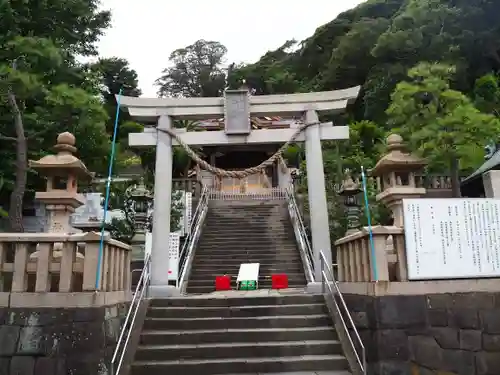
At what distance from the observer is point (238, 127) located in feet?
27.8

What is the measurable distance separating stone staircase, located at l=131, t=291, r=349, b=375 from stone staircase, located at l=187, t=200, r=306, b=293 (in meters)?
3.33

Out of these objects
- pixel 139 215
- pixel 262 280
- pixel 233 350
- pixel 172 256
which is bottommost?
pixel 233 350

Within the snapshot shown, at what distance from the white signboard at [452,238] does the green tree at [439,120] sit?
166 inches

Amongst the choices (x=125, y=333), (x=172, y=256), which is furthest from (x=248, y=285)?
(x=125, y=333)

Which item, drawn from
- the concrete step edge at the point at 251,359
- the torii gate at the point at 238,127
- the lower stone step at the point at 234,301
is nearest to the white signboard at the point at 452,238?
the concrete step edge at the point at 251,359

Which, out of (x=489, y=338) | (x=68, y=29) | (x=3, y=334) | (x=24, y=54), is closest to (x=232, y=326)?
(x=3, y=334)

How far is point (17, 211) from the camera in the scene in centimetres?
1086

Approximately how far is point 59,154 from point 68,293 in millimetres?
3239

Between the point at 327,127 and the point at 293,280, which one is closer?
the point at 327,127

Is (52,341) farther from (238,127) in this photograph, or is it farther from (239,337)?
(238,127)

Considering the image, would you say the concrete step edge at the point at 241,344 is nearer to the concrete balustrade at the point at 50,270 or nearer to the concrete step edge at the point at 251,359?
the concrete step edge at the point at 251,359

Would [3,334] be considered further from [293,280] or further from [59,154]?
[293,280]

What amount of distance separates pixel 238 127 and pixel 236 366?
469 cm

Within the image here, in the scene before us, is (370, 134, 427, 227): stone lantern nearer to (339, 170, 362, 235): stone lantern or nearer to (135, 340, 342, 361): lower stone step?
(135, 340, 342, 361): lower stone step
